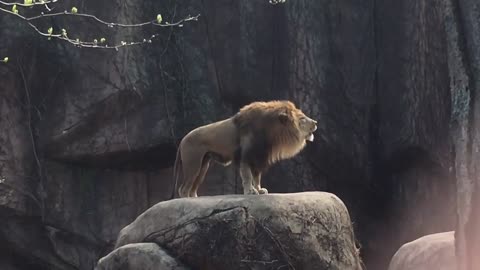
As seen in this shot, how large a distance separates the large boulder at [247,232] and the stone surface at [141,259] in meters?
0.09

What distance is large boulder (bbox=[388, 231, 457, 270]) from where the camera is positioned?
6.43 meters

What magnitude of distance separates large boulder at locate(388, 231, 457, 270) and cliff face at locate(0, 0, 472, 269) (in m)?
2.29

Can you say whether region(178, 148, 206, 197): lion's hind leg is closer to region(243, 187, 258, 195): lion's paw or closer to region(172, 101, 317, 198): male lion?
region(172, 101, 317, 198): male lion

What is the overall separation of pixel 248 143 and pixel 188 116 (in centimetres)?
376

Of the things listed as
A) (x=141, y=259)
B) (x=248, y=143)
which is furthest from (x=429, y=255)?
(x=141, y=259)

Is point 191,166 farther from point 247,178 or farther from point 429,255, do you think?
point 429,255

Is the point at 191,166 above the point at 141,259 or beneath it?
above

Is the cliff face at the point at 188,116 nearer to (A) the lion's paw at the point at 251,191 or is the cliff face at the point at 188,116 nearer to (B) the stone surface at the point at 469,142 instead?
(A) the lion's paw at the point at 251,191

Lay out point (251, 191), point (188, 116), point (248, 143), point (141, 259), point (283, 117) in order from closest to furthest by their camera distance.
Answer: point (141, 259), point (251, 191), point (248, 143), point (283, 117), point (188, 116)

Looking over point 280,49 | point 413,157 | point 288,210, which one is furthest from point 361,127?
point 288,210

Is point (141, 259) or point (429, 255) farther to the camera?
point (429, 255)

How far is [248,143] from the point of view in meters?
6.44

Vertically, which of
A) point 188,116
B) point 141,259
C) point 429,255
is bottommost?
point 429,255

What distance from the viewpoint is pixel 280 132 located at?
21.6ft
